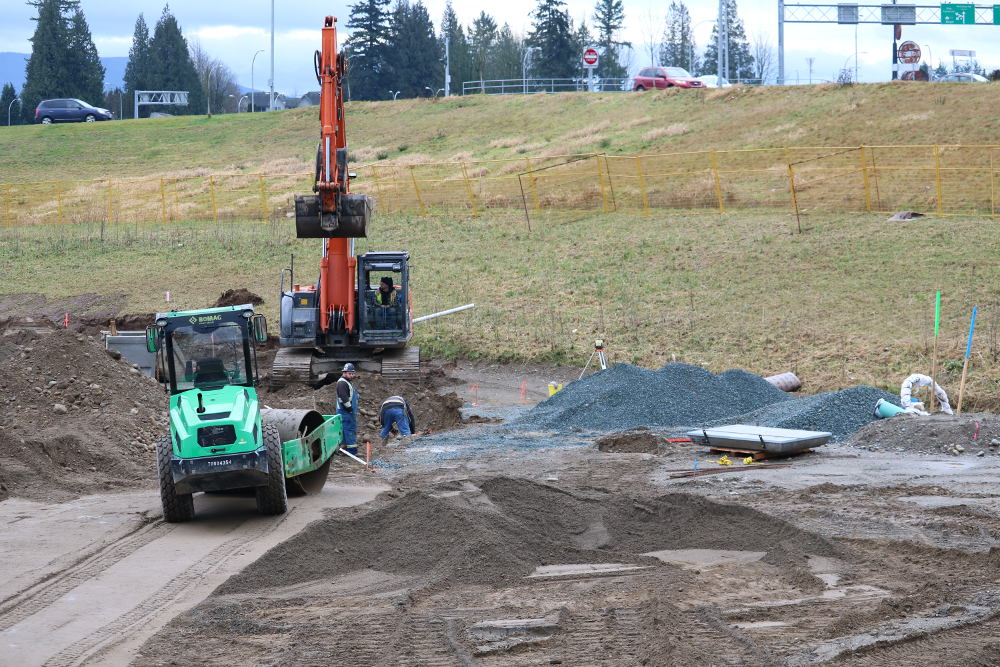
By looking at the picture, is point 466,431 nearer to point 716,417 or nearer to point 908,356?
point 716,417

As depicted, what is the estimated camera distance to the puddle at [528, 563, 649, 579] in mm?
9672

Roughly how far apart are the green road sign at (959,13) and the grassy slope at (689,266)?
9.67 m

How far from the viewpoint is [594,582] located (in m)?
9.40

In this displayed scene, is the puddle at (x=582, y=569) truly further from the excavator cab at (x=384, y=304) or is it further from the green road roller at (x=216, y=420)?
the excavator cab at (x=384, y=304)

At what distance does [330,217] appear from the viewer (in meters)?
18.3

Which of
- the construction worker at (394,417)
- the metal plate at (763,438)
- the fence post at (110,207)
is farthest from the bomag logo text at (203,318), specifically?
the fence post at (110,207)

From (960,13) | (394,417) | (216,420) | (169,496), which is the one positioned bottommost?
(394,417)

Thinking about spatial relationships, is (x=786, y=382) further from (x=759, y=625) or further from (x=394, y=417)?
(x=759, y=625)

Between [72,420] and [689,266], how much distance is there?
61.6 feet

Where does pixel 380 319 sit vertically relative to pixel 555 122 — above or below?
below

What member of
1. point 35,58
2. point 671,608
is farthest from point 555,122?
point 35,58

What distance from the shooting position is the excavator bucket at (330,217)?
18344 millimetres

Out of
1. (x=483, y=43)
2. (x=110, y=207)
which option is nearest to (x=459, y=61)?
(x=483, y=43)

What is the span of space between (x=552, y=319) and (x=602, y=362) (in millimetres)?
5211
